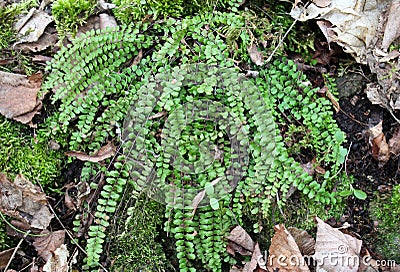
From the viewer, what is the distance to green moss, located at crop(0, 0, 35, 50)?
3822 millimetres

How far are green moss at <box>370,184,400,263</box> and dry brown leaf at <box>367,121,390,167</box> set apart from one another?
0.76 ft

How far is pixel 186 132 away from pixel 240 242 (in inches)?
34.7

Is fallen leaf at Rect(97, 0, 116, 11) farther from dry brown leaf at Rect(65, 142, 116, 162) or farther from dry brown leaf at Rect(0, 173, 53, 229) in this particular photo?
dry brown leaf at Rect(0, 173, 53, 229)

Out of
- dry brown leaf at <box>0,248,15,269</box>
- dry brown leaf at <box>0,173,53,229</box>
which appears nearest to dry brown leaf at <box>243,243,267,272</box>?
dry brown leaf at <box>0,173,53,229</box>

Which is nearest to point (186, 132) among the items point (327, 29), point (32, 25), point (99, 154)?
point (99, 154)

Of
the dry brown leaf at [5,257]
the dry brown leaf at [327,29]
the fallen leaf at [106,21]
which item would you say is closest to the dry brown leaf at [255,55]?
the dry brown leaf at [327,29]

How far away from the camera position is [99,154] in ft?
11.8

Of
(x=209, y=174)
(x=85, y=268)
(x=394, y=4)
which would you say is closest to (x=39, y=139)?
(x=85, y=268)

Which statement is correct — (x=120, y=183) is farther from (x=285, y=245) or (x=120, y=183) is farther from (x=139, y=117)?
(x=285, y=245)

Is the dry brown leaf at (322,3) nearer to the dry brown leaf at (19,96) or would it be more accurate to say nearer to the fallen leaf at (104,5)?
the fallen leaf at (104,5)

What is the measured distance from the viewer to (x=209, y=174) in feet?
11.4

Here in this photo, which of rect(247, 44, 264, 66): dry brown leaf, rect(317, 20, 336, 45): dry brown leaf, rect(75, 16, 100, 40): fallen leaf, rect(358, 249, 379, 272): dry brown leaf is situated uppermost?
rect(75, 16, 100, 40): fallen leaf

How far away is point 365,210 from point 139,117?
1.86m

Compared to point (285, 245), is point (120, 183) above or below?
above
